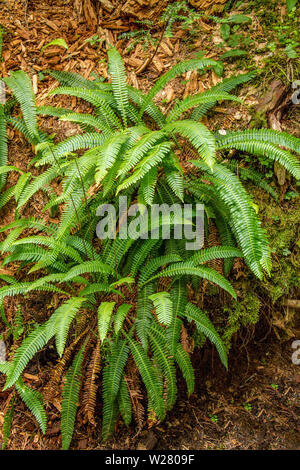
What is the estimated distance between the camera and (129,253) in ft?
8.84

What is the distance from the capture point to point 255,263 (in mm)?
2176

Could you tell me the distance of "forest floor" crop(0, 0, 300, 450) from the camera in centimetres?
269

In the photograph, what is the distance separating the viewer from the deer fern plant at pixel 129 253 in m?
2.23

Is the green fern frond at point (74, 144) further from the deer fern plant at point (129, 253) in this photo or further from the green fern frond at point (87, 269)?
the green fern frond at point (87, 269)

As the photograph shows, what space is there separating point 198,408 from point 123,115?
8.44ft

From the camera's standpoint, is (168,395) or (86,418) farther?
(86,418)

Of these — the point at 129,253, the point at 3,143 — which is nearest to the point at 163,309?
the point at 129,253

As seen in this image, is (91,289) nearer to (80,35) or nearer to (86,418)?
(86,418)

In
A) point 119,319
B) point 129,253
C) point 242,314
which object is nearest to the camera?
point 119,319

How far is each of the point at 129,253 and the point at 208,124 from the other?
4.61 feet

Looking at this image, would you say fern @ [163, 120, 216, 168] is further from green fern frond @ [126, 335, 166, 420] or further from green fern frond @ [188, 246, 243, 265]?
green fern frond @ [126, 335, 166, 420]

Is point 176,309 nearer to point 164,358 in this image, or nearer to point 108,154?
point 164,358

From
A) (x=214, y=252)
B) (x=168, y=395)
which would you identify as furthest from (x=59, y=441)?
(x=214, y=252)

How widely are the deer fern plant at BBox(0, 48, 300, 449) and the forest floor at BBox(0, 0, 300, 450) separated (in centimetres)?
26
